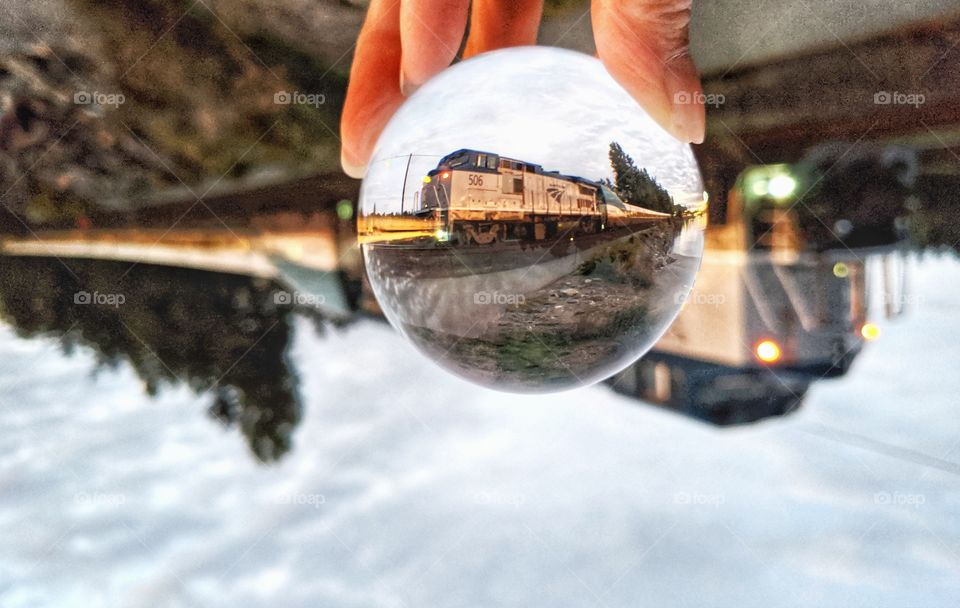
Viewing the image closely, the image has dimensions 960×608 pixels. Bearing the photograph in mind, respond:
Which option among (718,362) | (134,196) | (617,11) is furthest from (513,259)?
(134,196)

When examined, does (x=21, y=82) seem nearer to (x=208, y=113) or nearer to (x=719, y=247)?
(x=208, y=113)

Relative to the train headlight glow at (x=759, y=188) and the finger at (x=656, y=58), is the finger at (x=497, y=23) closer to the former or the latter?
the finger at (x=656, y=58)

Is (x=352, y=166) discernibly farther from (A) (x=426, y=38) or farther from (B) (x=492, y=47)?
(B) (x=492, y=47)

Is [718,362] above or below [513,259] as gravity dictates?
below
